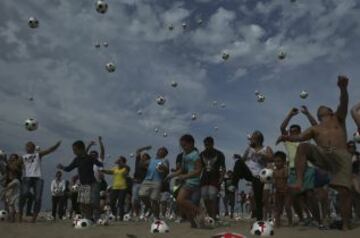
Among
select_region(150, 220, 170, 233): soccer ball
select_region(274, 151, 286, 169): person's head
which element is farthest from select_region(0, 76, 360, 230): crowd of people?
select_region(150, 220, 170, 233): soccer ball

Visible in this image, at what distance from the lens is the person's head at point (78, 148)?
1179cm

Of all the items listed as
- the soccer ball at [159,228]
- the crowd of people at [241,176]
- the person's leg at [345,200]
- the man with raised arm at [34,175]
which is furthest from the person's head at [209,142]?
the man with raised arm at [34,175]

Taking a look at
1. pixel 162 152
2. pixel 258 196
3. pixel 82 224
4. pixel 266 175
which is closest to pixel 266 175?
pixel 266 175

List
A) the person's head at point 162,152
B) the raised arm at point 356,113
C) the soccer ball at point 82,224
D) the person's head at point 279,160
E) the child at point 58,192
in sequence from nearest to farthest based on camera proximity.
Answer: the raised arm at point 356,113 < the soccer ball at point 82,224 < the person's head at point 279,160 < the person's head at point 162,152 < the child at point 58,192

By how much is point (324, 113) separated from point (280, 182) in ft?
7.58

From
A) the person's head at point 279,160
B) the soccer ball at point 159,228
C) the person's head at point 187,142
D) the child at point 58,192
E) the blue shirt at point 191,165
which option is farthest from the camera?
the child at point 58,192

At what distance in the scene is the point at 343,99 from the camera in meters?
8.33

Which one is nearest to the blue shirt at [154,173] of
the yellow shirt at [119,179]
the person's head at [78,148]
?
the yellow shirt at [119,179]

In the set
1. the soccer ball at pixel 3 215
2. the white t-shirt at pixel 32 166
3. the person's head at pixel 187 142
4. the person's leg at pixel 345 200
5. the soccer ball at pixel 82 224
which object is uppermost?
the person's head at pixel 187 142

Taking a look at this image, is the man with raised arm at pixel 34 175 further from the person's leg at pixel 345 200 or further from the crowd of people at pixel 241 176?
the person's leg at pixel 345 200

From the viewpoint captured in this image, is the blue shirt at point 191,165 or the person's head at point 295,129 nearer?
the blue shirt at point 191,165

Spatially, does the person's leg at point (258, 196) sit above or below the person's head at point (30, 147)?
below

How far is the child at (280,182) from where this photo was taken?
1032cm

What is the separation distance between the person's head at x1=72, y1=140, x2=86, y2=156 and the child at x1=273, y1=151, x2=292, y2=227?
15.4 feet
